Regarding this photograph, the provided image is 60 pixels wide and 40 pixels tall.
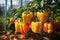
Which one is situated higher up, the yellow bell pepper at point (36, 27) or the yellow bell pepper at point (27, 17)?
the yellow bell pepper at point (27, 17)

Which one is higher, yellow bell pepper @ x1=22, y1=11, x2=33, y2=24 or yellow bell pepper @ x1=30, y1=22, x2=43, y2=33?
yellow bell pepper @ x1=22, y1=11, x2=33, y2=24

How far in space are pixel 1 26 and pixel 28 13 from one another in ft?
3.04

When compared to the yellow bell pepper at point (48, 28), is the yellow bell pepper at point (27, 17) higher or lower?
higher

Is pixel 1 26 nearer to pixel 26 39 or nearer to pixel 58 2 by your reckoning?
pixel 26 39

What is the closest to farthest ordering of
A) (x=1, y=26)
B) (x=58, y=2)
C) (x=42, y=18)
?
(x=42, y=18)
(x=58, y=2)
(x=1, y=26)

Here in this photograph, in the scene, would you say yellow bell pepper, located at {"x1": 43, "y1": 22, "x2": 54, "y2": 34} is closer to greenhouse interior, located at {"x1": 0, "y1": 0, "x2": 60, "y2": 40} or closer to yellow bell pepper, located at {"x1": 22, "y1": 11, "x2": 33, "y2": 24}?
greenhouse interior, located at {"x1": 0, "y1": 0, "x2": 60, "y2": 40}

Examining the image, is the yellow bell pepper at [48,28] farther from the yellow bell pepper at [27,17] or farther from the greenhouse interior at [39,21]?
the yellow bell pepper at [27,17]

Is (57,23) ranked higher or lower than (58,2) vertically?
lower

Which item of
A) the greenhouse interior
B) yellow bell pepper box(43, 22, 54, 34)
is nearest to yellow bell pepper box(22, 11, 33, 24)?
the greenhouse interior

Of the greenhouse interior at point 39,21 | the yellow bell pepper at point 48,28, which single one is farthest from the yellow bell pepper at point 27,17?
the yellow bell pepper at point 48,28

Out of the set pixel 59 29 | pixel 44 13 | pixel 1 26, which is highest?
pixel 44 13

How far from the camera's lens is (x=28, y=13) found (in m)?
1.23

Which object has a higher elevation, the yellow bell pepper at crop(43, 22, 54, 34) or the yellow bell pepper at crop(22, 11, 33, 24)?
the yellow bell pepper at crop(22, 11, 33, 24)

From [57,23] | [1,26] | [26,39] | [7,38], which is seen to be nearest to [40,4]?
[57,23]
